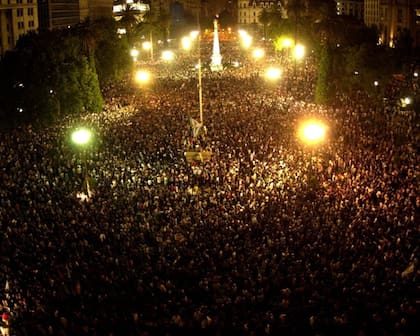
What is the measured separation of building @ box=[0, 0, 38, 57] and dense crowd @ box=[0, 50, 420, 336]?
38.8 m

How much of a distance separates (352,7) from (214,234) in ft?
377

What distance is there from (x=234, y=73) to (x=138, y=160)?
1484 inches

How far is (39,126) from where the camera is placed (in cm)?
3872

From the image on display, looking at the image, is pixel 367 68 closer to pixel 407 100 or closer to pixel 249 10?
pixel 407 100

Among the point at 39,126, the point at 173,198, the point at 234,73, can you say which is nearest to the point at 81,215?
the point at 173,198

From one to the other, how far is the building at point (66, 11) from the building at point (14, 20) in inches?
114

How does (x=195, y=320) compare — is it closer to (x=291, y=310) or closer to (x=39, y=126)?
(x=291, y=310)

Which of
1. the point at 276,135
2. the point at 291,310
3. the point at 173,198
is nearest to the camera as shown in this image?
the point at 291,310

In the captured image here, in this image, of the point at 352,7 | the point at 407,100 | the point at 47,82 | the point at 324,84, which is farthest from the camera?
the point at 352,7

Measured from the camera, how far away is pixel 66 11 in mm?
95312

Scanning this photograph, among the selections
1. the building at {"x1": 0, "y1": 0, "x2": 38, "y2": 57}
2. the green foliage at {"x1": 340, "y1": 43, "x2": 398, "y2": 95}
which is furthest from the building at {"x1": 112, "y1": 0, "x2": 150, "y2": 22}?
the green foliage at {"x1": 340, "y1": 43, "x2": 398, "y2": 95}

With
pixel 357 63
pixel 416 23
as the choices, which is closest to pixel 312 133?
pixel 357 63

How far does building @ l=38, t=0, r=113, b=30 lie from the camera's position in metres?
84.1

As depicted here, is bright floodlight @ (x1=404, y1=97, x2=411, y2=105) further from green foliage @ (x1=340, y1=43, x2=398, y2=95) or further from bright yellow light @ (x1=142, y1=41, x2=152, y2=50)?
bright yellow light @ (x1=142, y1=41, x2=152, y2=50)
